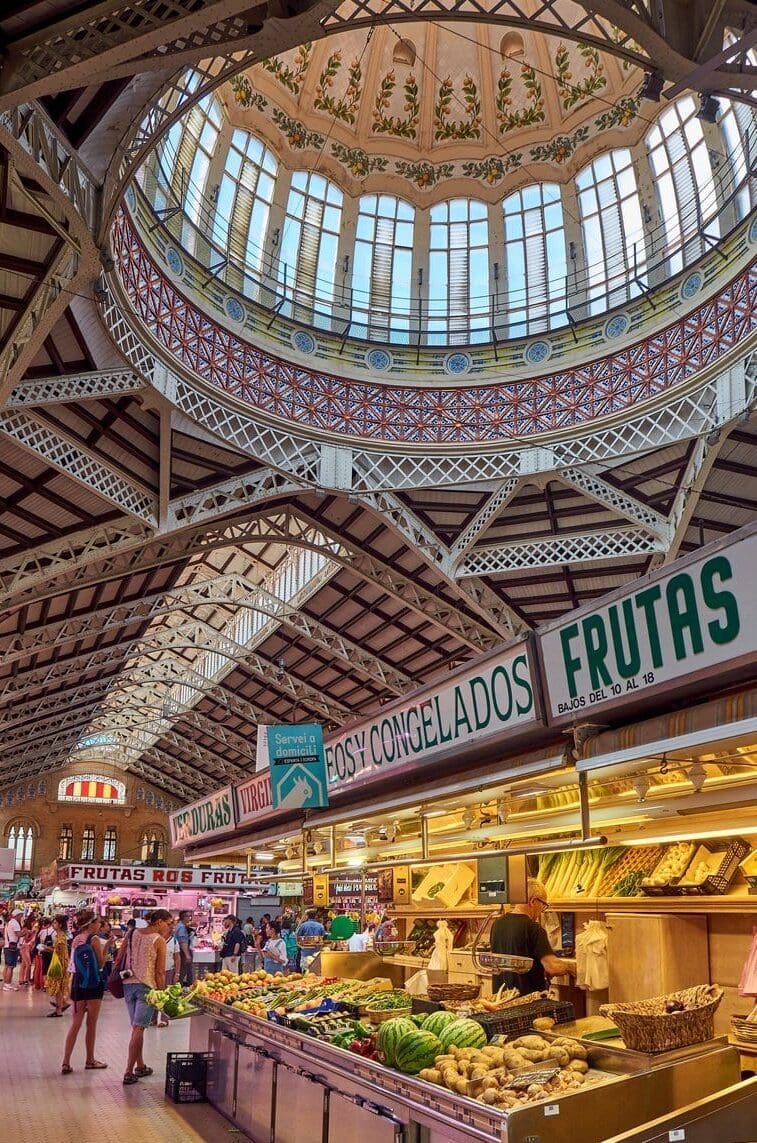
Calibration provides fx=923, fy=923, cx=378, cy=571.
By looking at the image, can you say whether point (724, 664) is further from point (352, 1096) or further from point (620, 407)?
point (620, 407)

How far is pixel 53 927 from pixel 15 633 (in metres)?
6.82

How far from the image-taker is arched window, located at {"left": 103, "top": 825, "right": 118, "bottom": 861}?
49.5m

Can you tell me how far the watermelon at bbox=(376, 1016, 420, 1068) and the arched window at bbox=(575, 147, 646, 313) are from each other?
13655 millimetres

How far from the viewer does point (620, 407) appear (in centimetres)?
1523

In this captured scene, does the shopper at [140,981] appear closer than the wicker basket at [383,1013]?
No

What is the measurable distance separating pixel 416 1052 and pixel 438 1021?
444 millimetres

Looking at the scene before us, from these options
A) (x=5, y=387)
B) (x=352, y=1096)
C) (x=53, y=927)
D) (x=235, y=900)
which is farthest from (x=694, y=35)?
(x=235, y=900)

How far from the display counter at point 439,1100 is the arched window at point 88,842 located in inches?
1787

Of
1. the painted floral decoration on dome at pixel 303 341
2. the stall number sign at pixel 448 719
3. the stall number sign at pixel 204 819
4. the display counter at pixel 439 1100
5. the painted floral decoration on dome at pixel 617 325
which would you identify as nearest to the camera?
the display counter at pixel 439 1100

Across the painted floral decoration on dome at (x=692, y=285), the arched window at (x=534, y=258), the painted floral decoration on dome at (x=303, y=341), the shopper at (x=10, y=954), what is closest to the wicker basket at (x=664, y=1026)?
Result: the painted floral decoration on dome at (x=692, y=285)

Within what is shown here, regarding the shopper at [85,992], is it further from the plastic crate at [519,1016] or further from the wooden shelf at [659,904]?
the plastic crate at [519,1016]

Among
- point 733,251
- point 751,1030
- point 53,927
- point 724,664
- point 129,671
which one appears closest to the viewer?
point 724,664

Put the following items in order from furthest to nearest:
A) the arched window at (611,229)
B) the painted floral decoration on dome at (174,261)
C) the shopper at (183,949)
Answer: the shopper at (183,949)
the arched window at (611,229)
the painted floral decoration on dome at (174,261)

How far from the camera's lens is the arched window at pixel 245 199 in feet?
54.7
